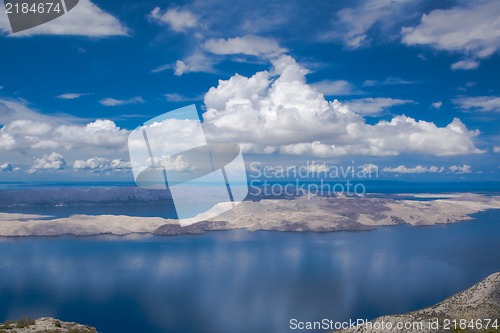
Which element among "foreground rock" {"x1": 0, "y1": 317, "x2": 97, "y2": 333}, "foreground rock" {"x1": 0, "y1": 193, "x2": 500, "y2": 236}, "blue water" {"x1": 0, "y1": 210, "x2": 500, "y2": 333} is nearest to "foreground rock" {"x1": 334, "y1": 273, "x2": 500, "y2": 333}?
"blue water" {"x1": 0, "y1": 210, "x2": 500, "y2": 333}

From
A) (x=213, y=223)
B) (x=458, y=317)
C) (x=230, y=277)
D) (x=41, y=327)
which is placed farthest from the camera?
(x=213, y=223)

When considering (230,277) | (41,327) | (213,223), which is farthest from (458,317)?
(213,223)

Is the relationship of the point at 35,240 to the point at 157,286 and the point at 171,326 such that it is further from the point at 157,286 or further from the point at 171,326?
the point at 171,326

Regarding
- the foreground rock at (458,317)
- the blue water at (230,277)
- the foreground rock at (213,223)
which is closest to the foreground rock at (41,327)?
the blue water at (230,277)

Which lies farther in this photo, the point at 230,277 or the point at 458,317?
the point at 230,277

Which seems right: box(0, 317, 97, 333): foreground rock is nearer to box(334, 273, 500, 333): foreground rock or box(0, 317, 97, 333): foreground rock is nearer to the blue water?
the blue water

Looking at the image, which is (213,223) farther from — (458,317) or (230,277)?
(458,317)
